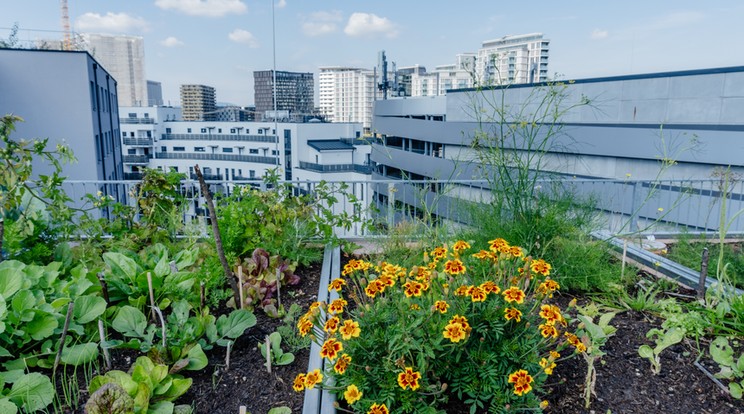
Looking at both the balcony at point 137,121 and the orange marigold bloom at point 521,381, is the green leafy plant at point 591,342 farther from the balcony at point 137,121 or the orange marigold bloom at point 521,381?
the balcony at point 137,121

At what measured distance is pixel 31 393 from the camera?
173cm

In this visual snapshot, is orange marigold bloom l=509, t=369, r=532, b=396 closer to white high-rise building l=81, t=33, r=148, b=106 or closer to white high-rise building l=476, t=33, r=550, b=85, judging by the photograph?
white high-rise building l=476, t=33, r=550, b=85

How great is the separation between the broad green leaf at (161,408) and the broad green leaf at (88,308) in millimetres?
650

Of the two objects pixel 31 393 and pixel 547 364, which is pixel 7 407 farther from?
pixel 547 364

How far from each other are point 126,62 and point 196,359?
4160 cm

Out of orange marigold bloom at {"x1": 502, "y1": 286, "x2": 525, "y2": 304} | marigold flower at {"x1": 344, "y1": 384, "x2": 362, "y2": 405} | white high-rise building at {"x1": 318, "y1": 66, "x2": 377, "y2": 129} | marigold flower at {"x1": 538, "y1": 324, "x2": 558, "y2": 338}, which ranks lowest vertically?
marigold flower at {"x1": 344, "y1": 384, "x2": 362, "y2": 405}

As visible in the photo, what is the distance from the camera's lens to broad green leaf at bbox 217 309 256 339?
2.23 meters

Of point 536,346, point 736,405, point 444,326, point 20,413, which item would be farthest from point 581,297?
point 20,413

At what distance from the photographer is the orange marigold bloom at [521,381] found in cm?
162

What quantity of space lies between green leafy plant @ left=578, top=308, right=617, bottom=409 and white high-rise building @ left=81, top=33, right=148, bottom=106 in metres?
34.5

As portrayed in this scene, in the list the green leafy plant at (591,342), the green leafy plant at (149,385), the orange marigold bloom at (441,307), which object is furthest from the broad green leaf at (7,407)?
the green leafy plant at (591,342)

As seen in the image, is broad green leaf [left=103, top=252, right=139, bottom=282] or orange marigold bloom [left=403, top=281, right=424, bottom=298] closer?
orange marigold bloom [left=403, top=281, right=424, bottom=298]

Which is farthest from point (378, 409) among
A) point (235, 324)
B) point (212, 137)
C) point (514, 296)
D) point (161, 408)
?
point (212, 137)

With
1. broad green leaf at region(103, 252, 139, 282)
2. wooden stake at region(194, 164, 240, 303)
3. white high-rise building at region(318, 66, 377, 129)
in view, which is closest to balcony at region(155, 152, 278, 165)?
white high-rise building at region(318, 66, 377, 129)
